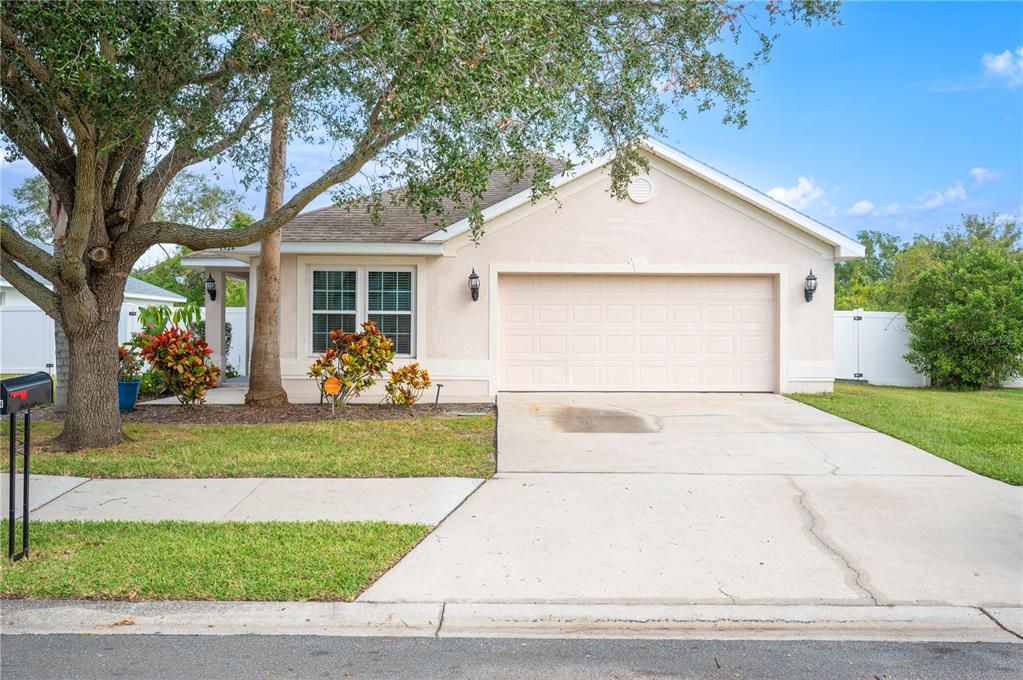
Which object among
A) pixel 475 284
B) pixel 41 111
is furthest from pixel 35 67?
pixel 475 284

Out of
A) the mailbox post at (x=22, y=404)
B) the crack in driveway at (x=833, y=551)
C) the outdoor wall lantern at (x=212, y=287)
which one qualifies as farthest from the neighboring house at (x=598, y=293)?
the mailbox post at (x=22, y=404)

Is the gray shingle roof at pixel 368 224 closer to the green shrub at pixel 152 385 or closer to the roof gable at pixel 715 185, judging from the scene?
the roof gable at pixel 715 185

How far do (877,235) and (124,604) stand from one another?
50999 mm

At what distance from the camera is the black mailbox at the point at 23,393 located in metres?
4.52

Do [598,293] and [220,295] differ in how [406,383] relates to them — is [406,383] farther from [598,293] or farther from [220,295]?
[220,295]

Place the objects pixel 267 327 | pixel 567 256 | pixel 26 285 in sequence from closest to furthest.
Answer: pixel 26 285 < pixel 267 327 < pixel 567 256

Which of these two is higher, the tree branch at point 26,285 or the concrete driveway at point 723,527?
the tree branch at point 26,285

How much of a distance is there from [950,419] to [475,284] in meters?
8.14

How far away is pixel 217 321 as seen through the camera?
16312 millimetres

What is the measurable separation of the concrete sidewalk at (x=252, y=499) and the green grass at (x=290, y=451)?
31 cm

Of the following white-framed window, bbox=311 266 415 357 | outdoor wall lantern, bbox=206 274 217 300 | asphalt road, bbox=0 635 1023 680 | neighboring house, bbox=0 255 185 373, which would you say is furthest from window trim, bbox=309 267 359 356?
asphalt road, bbox=0 635 1023 680

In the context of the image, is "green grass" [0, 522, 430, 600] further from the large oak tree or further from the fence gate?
the fence gate

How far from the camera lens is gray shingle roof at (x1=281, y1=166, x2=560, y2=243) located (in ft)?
43.8

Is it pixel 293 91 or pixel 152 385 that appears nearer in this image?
pixel 293 91
